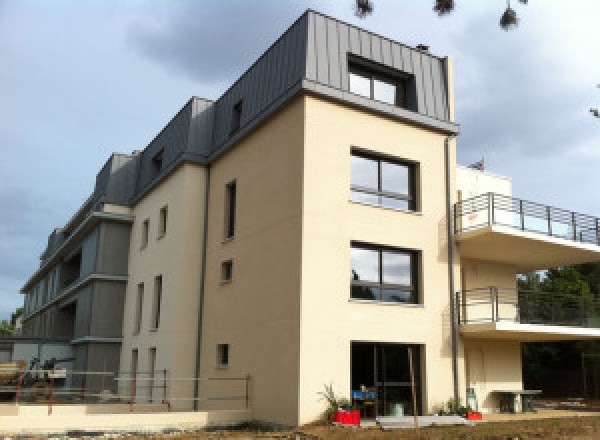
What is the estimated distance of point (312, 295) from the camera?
15.1 m

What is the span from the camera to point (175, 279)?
20.8m

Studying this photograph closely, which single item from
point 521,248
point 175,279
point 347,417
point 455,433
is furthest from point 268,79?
point 455,433

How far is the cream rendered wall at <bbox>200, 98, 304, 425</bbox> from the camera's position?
15336 millimetres

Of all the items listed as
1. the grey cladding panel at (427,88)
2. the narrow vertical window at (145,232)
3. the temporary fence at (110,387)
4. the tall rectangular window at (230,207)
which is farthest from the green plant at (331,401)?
the narrow vertical window at (145,232)

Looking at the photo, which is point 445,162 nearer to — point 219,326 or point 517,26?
point 219,326

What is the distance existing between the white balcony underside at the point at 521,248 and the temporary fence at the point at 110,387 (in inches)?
307

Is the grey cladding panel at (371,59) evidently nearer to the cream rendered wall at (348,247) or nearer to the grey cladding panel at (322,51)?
the grey cladding panel at (322,51)

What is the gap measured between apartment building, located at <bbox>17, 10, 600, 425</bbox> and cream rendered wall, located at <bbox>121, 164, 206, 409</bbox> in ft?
0.26

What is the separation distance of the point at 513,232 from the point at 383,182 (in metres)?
3.97

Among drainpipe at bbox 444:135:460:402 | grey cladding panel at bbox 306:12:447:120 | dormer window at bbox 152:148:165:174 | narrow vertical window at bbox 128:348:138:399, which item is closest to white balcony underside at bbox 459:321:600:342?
drainpipe at bbox 444:135:460:402

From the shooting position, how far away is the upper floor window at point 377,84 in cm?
1755

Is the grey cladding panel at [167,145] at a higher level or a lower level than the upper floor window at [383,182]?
higher

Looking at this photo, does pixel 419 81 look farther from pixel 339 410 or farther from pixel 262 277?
pixel 339 410

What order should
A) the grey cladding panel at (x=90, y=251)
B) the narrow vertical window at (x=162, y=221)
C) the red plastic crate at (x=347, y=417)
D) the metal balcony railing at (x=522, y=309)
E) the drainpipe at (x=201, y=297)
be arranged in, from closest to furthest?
the red plastic crate at (x=347, y=417), the metal balcony railing at (x=522, y=309), the drainpipe at (x=201, y=297), the narrow vertical window at (x=162, y=221), the grey cladding panel at (x=90, y=251)
